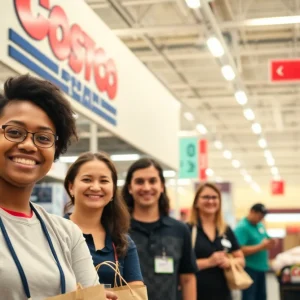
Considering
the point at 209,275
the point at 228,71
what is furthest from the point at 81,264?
the point at 228,71

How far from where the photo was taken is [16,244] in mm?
1397

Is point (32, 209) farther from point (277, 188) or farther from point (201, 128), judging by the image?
point (277, 188)

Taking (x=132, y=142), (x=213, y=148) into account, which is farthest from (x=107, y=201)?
(x=213, y=148)

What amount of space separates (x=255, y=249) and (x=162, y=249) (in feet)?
12.3

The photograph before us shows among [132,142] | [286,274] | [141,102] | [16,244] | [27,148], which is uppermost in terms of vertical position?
[141,102]

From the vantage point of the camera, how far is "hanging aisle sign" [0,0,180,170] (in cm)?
396

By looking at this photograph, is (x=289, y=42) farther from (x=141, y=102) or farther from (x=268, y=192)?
(x=268, y=192)

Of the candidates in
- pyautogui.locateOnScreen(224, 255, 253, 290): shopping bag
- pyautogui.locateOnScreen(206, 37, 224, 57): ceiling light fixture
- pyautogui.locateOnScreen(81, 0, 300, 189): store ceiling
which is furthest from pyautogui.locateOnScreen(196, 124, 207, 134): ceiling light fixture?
pyautogui.locateOnScreen(224, 255, 253, 290): shopping bag

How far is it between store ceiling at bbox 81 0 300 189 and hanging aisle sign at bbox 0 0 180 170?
130 cm

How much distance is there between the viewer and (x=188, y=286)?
11.3 ft

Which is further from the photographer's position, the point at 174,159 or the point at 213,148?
the point at 213,148

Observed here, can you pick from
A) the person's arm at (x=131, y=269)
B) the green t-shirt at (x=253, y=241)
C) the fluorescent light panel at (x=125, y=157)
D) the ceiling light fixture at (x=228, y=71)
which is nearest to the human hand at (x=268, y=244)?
the green t-shirt at (x=253, y=241)

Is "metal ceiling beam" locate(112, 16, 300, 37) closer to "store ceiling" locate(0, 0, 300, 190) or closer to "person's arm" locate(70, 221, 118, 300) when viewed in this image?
"store ceiling" locate(0, 0, 300, 190)

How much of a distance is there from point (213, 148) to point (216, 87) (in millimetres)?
7972
